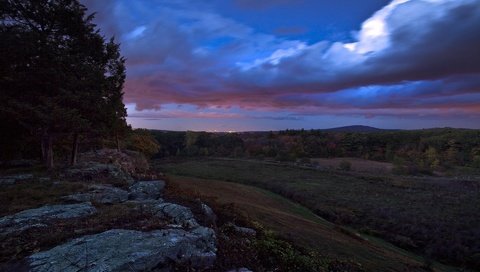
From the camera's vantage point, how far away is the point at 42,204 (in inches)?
498

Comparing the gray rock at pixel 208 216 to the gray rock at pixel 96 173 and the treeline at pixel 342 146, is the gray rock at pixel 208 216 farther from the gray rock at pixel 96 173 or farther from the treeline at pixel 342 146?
the treeline at pixel 342 146

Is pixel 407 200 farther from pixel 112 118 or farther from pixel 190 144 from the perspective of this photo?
pixel 190 144

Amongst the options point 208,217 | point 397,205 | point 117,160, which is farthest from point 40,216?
point 397,205

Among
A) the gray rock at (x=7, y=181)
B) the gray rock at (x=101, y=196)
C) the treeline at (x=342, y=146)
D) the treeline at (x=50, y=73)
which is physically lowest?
the treeline at (x=342, y=146)

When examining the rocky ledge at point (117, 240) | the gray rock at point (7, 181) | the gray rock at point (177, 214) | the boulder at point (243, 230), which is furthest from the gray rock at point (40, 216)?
the gray rock at point (7, 181)

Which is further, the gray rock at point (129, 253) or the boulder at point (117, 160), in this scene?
the boulder at point (117, 160)

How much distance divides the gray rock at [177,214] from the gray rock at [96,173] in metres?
7.58

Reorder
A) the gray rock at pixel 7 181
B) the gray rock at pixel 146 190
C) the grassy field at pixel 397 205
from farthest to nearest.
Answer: the grassy field at pixel 397 205 < the gray rock at pixel 7 181 < the gray rock at pixel 146 190

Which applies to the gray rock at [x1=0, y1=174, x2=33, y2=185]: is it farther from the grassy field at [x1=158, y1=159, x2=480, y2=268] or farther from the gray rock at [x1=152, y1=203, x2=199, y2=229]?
the grassy field at [x1=158, y1=159, x2=480, y2=268]

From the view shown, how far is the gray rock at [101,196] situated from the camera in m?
13.6

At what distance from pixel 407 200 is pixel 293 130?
5814 inches

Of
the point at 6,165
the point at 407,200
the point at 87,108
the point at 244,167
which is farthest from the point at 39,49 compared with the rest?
the point at 244,167

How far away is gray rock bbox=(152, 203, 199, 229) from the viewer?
1038cm

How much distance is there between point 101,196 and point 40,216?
360cm
